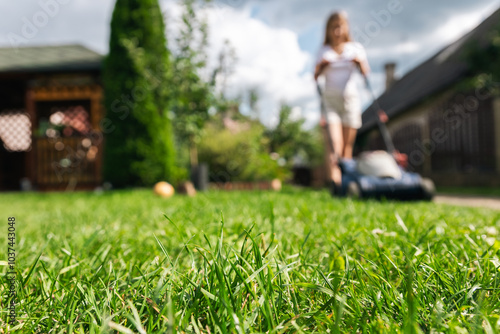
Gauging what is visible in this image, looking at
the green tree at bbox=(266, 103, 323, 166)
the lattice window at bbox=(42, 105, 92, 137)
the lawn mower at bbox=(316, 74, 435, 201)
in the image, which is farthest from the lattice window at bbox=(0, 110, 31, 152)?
the lawn mower at bbox=(316, 74, 435, 201)

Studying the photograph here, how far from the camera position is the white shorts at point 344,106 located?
4.55 metres

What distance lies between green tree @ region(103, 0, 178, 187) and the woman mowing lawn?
402 centimetres

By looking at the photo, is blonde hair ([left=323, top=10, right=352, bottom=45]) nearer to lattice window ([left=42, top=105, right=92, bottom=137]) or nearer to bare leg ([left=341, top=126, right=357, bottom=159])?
bare leg ([left=341, top=126, right=357, bottom=159])

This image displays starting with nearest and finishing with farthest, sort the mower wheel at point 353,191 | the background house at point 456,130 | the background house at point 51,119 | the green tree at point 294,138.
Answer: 1. the mower wheel at point 353,191
2. the background house at point 456,130
3. the background house at point 51,119
4. the green tree at point 294,138

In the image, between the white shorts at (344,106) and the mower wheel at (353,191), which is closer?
the mower wheel at (353,191)

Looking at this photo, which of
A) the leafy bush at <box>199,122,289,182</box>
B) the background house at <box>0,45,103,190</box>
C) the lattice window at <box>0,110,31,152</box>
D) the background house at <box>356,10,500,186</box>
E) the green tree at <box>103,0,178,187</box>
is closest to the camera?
the green tree at <box>103,0,178,187</box>

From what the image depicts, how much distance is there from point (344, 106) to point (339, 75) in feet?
1.25

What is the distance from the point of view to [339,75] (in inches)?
179

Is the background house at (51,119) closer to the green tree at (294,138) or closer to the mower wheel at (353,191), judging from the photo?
the green tree at (294,138)

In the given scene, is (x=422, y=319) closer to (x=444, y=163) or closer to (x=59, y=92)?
(x=444, y=163)

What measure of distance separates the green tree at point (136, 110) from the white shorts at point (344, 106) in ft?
13.3

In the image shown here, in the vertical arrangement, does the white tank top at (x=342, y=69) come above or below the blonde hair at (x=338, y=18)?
below

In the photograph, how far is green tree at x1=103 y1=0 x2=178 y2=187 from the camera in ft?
25.5

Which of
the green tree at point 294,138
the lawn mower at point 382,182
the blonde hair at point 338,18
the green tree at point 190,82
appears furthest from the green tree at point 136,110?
the green tree at point 294,138
